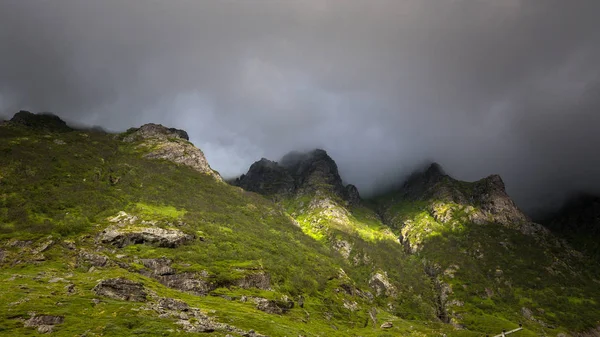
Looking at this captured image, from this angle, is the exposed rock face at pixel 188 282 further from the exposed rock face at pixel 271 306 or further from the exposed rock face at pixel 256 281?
the exposed rock face at pixel 271 306

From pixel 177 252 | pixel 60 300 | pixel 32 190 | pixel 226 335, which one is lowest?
pixel 226 335

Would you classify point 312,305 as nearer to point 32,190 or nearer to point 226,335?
point 226,335

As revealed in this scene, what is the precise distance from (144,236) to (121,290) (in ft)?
259

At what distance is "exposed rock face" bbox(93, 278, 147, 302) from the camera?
339ft

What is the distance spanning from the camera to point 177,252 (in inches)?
6998

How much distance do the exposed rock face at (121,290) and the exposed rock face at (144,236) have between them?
67.5 meters

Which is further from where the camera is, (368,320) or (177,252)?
(368,320)

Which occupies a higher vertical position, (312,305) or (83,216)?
(83,216)

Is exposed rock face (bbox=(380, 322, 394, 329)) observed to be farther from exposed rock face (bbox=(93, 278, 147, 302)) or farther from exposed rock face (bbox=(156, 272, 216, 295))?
exposed rock face (bbox=(93, 278, 147, 302))

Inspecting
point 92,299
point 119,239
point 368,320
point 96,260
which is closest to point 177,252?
point 119,239

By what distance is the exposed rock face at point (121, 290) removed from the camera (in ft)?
339

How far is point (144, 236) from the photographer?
180375 mm

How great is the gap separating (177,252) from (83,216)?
204ft

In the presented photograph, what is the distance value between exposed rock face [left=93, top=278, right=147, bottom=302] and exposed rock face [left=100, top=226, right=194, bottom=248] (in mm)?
67544
